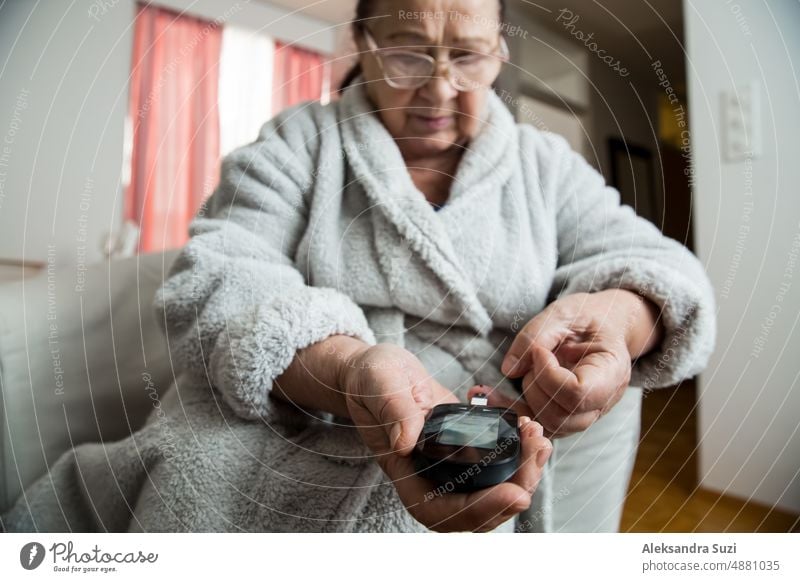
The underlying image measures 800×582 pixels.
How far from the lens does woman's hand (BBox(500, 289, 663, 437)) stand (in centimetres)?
23

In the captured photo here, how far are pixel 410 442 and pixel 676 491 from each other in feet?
0.71

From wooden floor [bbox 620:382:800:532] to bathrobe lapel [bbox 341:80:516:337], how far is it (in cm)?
15

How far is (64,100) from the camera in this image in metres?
0.31

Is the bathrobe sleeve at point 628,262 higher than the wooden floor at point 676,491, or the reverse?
the bathrobe sleeve at point 628,262

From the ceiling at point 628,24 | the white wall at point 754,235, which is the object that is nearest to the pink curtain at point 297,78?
the ceiling at point 628,24

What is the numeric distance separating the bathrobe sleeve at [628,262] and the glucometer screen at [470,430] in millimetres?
111

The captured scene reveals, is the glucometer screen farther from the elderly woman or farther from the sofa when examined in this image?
the sofa

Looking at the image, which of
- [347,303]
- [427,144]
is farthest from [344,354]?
[427,144]

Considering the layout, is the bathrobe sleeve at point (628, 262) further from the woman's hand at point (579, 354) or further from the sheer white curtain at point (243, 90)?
the sheer white curtain at point (243, 90)

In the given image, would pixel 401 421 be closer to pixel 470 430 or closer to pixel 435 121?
pixel 470 430

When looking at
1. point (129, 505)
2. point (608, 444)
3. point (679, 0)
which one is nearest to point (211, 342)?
point (129, 505)

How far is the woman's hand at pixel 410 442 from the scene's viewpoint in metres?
0.19

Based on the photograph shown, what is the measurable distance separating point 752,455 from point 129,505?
0.42m
